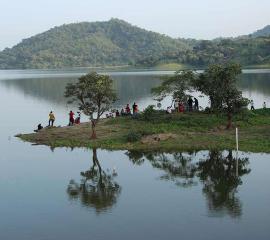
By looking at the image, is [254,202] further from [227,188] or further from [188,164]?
[188,164]

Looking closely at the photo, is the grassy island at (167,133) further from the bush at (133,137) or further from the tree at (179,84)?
the tree at (179,84)

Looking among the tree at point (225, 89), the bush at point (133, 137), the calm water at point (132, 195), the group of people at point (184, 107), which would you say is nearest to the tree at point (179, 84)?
the group of people at point (184, 107)

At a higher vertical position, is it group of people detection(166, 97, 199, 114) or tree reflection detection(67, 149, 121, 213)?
group of people detection(166, 97, 199, 114)

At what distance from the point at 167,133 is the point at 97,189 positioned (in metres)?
14.9

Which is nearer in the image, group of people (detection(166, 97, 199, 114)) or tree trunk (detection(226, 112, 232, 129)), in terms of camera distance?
tree trunk (detection(226, 112, 232, 129))

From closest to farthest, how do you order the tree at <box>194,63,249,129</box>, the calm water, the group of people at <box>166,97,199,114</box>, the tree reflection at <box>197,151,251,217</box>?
the calm water
the tree reflection at <box>197,151,251,217</box>
the tree at <box>194,63,249,129</box>
the group of people at <box>166,97,199,114</box>

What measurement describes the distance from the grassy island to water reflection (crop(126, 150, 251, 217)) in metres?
2.20

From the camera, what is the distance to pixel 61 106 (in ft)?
270

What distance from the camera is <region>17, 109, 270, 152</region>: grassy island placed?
39.9 metres

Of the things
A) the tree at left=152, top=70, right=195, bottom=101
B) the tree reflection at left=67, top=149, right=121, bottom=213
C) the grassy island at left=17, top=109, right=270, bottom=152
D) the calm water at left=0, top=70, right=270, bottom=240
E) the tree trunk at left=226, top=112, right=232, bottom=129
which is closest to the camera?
the calm water at left=0, top=70, right=270, bottom=240

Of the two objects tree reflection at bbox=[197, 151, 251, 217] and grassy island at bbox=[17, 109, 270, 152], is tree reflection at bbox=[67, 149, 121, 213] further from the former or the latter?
grassy island at bbox=[17, 109, 270, 152]

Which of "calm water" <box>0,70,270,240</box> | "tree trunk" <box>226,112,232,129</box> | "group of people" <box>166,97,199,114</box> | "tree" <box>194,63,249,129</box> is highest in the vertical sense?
"tree" <box>194,63,249,129</box>

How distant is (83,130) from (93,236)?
26.1 meters

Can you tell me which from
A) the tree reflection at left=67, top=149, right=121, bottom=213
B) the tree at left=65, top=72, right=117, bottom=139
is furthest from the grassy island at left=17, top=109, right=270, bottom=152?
the tree reflection at left=67, top=149, right=121, bottom=213
